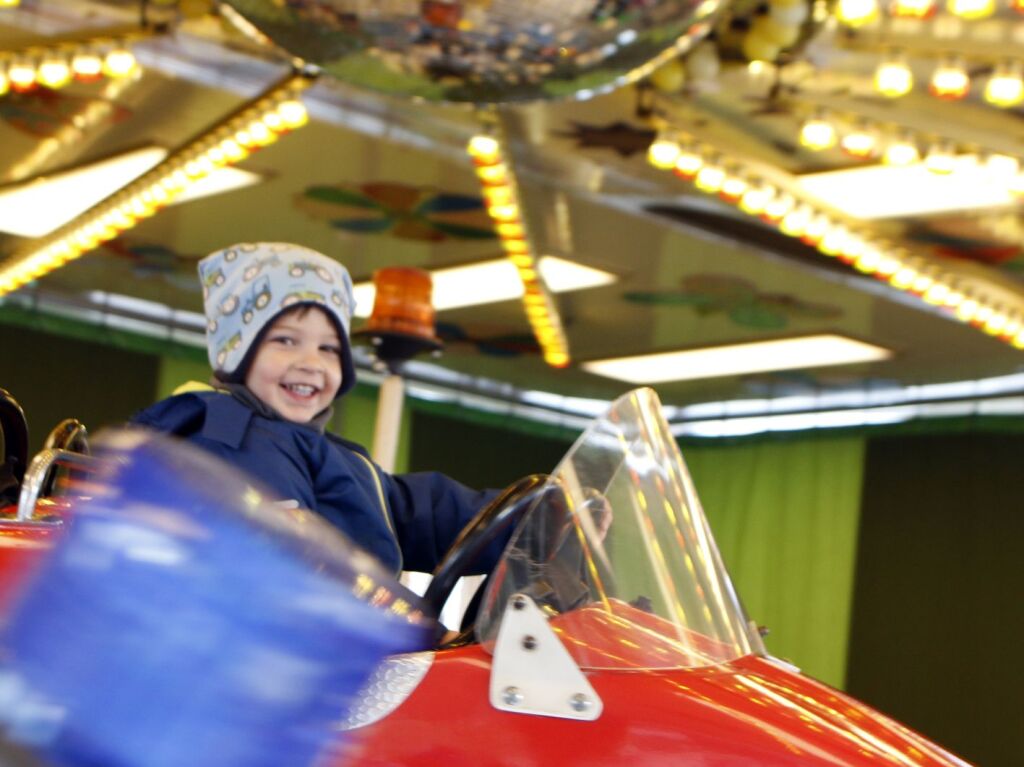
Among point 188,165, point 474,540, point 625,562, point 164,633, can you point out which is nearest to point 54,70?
point 188,165

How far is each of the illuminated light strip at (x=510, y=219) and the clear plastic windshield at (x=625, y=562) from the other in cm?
232

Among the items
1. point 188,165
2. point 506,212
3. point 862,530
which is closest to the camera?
point 188,165

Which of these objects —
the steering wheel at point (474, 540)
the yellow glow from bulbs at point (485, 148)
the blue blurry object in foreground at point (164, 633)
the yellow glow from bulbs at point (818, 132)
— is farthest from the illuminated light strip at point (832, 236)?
the blue blurry object in foreground at point (164, 633)

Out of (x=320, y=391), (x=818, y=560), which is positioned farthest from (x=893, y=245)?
(x=818, y=560)

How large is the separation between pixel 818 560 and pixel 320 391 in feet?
24.3

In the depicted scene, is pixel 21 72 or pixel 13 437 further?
pixel 21 72

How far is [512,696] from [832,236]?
3357mm

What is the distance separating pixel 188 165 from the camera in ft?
12.9

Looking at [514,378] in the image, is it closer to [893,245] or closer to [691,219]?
[691,219]

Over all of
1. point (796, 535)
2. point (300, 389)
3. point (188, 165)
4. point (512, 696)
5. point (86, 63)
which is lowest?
point (796, 535)

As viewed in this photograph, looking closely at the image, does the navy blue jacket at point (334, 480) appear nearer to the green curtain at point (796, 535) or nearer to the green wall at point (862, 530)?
the green wall at point (862, 530)

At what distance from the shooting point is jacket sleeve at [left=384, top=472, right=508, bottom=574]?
209 cm

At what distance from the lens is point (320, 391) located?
2.12m

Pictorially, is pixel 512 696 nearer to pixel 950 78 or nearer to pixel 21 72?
pixel 950 78
